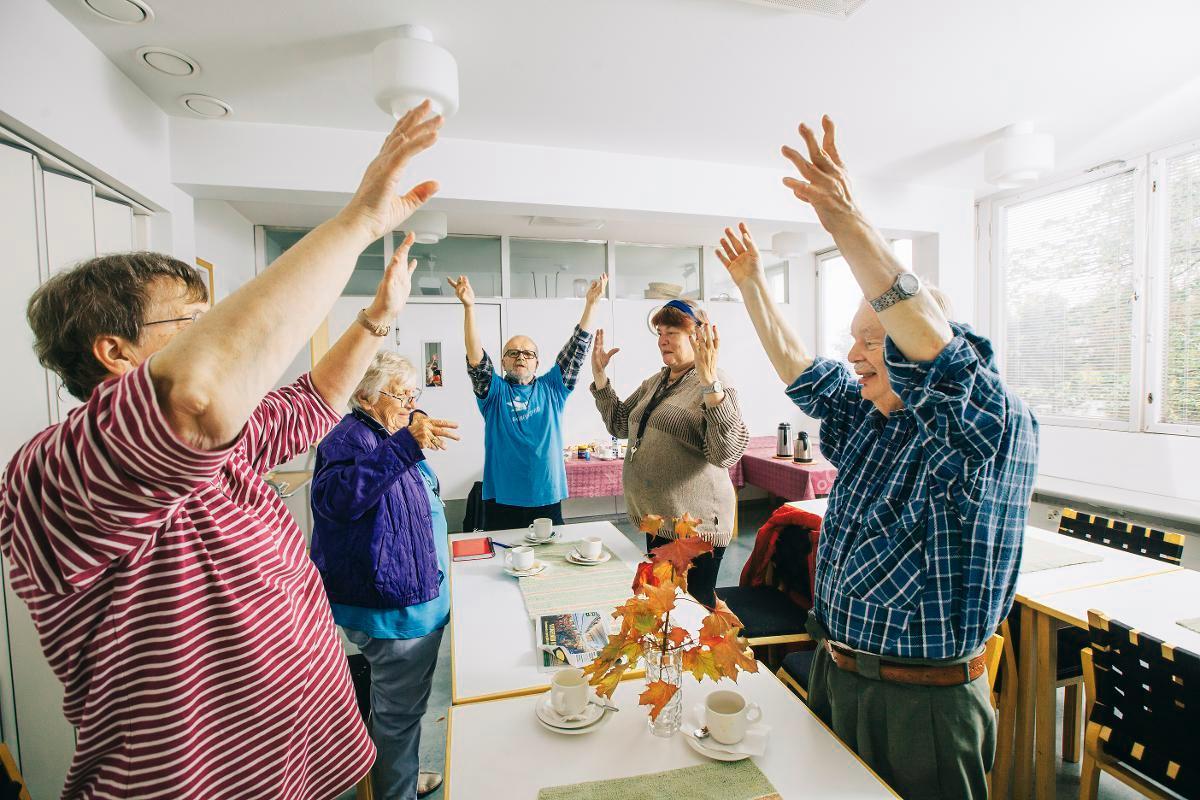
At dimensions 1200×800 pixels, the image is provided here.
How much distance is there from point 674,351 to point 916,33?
153 cm

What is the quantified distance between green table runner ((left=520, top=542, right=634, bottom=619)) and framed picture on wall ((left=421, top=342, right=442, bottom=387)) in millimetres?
3354

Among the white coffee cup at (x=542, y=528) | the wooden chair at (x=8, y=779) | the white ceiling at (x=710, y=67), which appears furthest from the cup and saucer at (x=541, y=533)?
the white ceiling at (x=710, y=67)

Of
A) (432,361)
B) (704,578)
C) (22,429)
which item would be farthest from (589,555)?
(432,361)

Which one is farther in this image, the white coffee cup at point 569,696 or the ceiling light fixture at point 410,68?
the ceiling light fixture at point 410,68

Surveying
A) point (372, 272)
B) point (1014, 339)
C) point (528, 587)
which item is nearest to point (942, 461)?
point (528, 587)

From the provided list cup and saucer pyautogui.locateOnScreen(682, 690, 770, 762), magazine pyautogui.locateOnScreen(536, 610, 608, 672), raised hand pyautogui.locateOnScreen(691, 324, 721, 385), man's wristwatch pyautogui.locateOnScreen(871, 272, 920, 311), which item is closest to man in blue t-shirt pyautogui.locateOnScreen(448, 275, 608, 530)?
raised hand pyautogui.locateOnScreen(691, 324, 721, 385)

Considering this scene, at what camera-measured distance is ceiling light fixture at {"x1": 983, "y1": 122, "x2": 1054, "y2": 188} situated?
298cm

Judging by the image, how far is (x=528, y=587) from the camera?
69.8 inches

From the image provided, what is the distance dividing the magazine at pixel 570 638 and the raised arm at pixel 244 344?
1.00 m

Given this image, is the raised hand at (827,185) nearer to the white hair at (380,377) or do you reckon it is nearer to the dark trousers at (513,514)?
the white hair at (380,377)

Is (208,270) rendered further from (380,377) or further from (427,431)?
(427,431)

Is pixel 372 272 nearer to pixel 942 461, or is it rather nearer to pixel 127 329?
pixel 127 329

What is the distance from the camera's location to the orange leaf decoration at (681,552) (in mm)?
1027

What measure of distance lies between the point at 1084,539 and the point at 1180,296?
1858 mm
